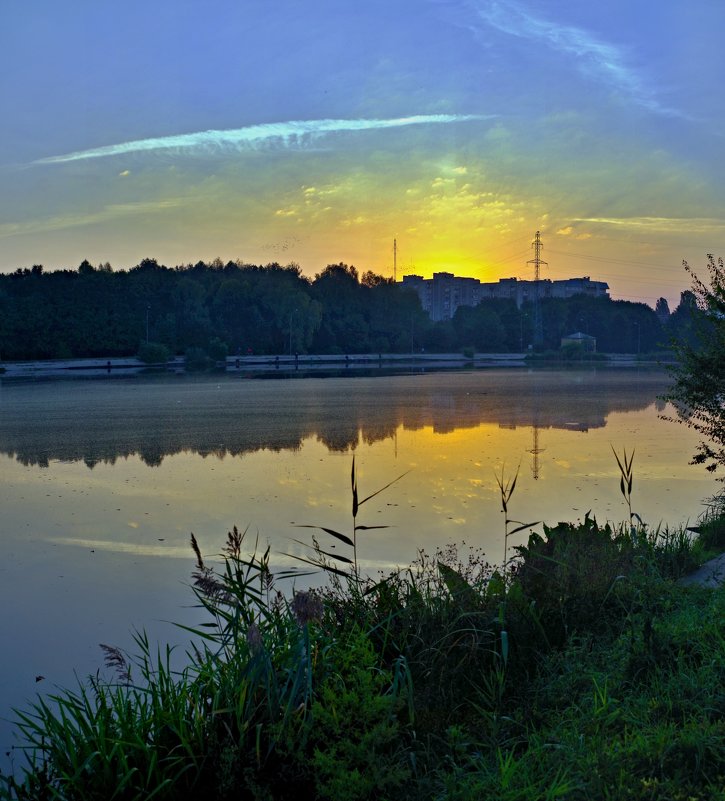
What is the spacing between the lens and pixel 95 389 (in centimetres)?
4034

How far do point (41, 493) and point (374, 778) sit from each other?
10.2 m

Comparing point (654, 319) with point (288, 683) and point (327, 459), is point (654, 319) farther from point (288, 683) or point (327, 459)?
point (288, 683)

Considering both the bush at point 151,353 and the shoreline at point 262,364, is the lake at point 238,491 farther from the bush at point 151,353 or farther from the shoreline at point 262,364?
the bush at point 151,353

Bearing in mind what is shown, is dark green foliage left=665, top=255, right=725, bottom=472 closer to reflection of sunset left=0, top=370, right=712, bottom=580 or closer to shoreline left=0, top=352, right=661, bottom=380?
reflection of sunset left=0, top=370, right=712, bottom=580

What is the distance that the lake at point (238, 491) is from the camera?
722cm

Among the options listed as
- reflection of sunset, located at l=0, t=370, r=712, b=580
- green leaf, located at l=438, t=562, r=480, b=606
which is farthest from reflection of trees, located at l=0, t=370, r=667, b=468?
green leaf, located at l=438, t=562, r=480, b=606

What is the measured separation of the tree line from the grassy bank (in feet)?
164

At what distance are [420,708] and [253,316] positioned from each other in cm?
10374

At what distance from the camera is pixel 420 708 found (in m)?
4.73

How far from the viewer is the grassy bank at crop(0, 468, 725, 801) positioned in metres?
3.83

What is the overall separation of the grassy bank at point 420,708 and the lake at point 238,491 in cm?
141

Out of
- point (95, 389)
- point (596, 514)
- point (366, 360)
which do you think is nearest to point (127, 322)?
point (366, 360)

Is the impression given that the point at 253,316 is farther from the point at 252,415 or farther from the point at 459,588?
the point at 459,588

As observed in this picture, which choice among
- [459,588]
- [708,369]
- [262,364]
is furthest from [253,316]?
[459,588]
